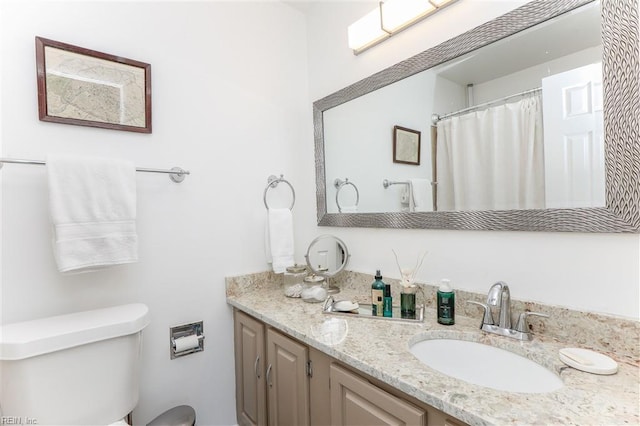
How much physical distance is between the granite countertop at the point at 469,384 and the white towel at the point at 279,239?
41cm

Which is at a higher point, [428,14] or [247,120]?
[428,14]

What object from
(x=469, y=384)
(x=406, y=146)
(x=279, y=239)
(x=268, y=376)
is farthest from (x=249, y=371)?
(x=406, y=146)

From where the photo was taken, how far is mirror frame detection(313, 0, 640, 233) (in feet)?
2.73

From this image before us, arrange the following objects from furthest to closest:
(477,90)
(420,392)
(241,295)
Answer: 1. (241,295)
2. (477,90)
3. (420,392)

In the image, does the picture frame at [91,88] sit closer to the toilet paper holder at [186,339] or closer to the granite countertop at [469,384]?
the toilet paper holder at [186,339]

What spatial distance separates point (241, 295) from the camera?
1650 millimetres

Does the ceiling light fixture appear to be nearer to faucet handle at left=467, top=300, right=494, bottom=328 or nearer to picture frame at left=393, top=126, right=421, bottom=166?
picture frame at left=393, top=126, right=421, bottom=166

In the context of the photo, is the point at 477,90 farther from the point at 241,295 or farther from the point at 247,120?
the point at 241,295

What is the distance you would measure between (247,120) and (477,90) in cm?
113

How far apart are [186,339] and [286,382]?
1.79ft

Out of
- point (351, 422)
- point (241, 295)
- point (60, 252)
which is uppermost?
point (60, 252)

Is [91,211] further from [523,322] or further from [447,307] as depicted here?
[523,322]

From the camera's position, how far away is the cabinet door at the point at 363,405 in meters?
0.78

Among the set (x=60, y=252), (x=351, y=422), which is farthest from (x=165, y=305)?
(x=351, y=422)
